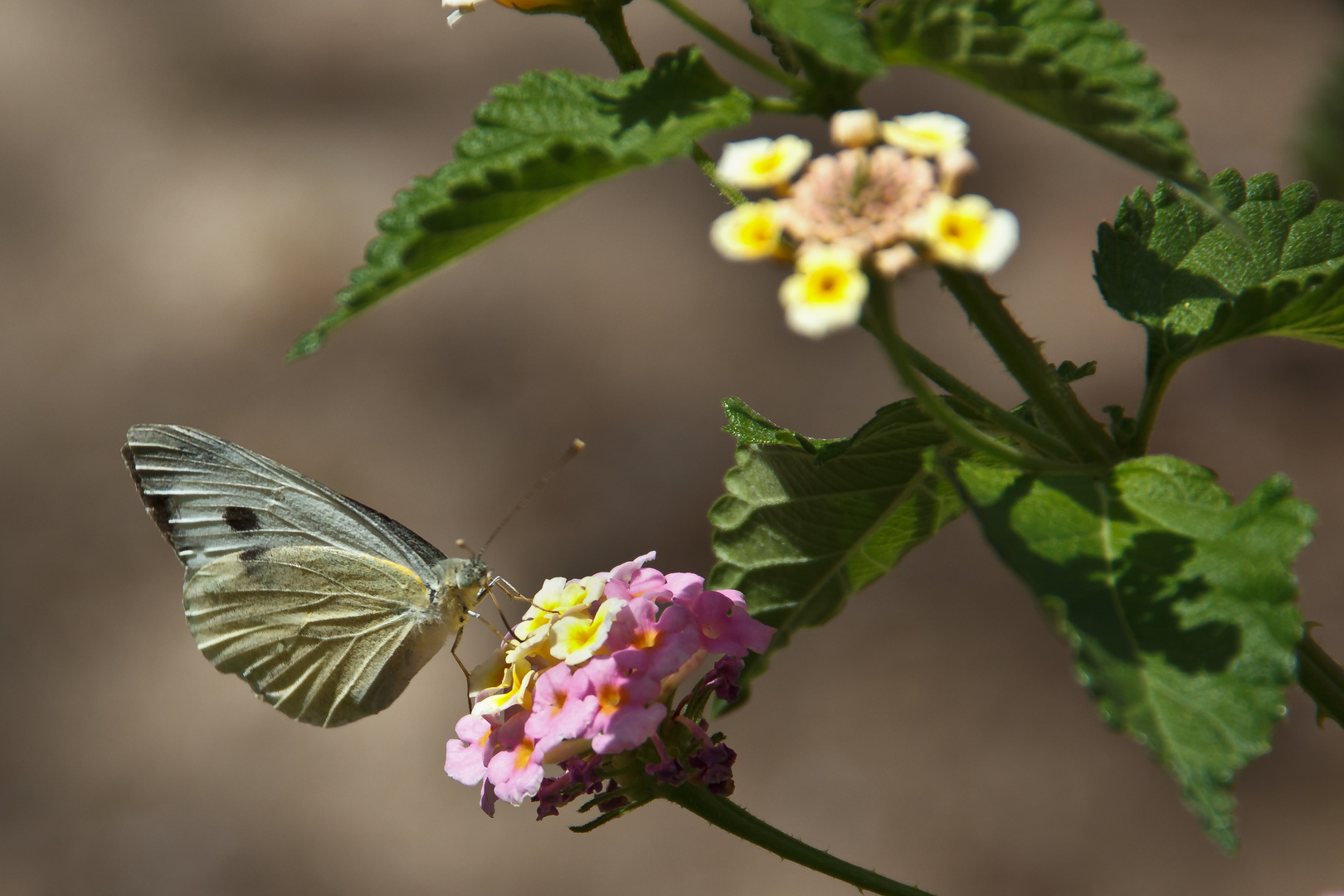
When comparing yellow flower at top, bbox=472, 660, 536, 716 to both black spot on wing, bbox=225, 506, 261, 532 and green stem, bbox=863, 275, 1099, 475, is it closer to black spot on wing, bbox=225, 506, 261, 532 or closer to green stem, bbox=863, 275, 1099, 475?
green stem, bbox=863, 275, 1099, 475

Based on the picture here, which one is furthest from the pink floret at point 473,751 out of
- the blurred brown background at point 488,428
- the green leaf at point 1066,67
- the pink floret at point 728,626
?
the blurred brown background at point 488,428

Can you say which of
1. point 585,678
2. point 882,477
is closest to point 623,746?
point 585,678

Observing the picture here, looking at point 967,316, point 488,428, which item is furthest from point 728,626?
point 488,428

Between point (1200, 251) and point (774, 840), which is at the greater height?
point (1200, 251)

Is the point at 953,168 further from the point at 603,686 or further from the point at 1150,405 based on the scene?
the point at 603,686

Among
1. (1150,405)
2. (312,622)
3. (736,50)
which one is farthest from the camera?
(312,622)

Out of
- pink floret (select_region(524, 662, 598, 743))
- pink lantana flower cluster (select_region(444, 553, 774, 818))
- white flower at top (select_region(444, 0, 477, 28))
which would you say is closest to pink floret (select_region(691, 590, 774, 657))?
pink lantana flower cluster (select_region(444, 553, 774, 818))

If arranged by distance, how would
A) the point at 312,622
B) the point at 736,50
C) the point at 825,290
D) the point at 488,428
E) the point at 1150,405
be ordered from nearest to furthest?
the point at 825,290
the point at 736,50
the point at 1150,405
the point at 312,622
the point at 488,428

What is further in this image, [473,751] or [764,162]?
[473,751]
